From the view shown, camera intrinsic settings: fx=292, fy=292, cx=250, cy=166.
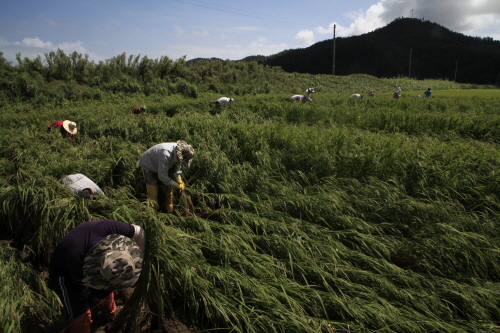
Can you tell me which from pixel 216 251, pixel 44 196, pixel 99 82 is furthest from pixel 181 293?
pixel 99 82

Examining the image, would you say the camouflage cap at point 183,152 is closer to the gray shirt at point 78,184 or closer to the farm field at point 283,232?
the farm field at point 283,232

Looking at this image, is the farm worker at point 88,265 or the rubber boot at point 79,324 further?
the rubber boot at point 79,324

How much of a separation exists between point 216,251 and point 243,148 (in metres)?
3.19

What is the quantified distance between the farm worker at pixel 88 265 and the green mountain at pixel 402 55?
7027 centimetres

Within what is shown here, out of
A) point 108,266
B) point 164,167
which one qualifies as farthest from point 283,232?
point 108,266

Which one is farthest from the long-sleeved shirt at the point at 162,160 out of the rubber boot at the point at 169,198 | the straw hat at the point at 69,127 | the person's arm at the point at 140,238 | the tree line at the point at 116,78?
the tree line at the point at 116,78

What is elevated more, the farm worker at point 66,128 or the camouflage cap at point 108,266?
the farm worker at point 66,128

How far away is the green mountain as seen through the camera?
208 feet

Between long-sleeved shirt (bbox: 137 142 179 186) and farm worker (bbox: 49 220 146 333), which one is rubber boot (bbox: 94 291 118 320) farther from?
long-sleeved shirt (bbox: 137 142 179 186)

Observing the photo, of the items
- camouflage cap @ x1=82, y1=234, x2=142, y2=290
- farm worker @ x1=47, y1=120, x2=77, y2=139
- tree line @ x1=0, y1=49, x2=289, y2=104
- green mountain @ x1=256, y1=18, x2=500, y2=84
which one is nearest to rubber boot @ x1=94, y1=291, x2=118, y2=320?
camouflage cap @ x1=82, y1=234, x2=142, y2=290

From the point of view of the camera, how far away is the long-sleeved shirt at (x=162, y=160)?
3.86 metres

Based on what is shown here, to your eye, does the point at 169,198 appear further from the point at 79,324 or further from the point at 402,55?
the point at 402,55

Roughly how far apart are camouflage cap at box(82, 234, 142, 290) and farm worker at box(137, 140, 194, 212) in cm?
180

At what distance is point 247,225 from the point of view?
11.1 feet
